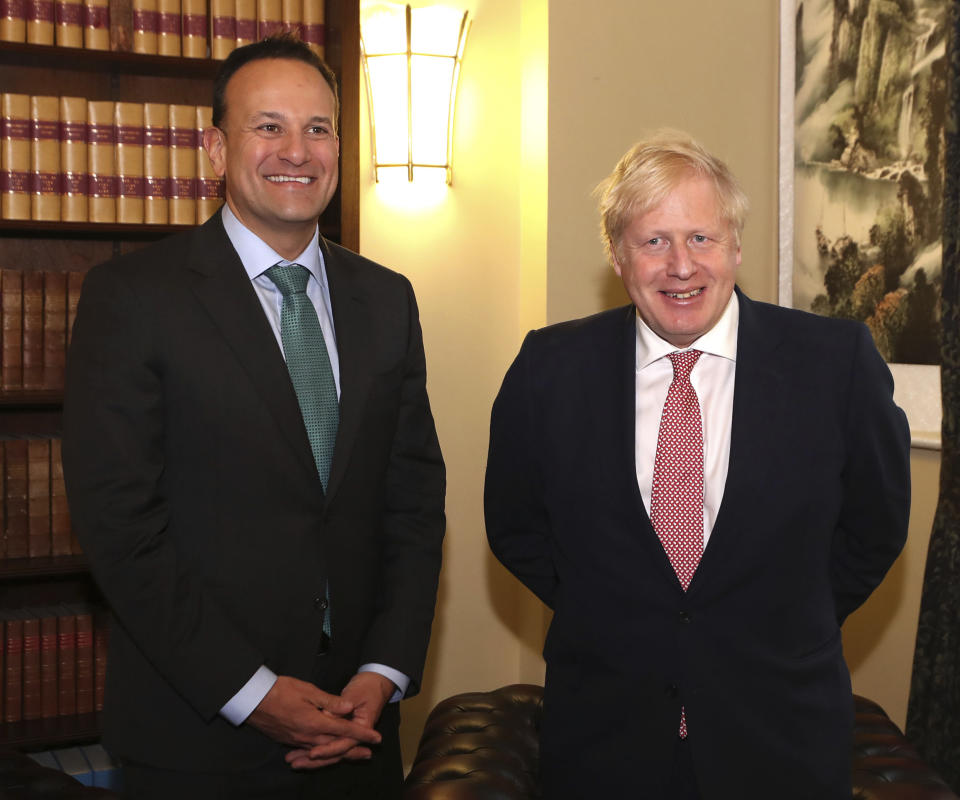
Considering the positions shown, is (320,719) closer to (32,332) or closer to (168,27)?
(32,332)

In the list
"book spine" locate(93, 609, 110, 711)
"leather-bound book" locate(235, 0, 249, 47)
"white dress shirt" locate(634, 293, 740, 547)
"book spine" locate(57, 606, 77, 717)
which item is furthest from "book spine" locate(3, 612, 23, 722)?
"white dress shirt" locate(634, 293, 740, 547)

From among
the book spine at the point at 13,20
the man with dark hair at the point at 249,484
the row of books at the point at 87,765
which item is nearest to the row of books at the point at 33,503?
the row of books at the point at 87,765

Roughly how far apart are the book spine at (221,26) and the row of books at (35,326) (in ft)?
2.68

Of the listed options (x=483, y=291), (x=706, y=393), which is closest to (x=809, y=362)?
(x=706, y=393)

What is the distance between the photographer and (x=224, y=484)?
180cm

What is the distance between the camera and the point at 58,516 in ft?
10.3

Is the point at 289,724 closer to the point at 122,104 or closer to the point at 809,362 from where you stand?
the point at 809,362

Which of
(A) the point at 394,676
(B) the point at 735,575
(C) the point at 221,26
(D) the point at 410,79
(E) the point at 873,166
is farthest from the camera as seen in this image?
(D) the point at 410,79

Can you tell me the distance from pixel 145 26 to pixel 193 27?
0.14 meters

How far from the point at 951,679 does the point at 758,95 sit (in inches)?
79.5

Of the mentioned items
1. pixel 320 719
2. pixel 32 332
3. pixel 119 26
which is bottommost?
pixel 320 719

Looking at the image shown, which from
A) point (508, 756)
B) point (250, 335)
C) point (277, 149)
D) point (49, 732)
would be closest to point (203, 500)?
point (250, 335)

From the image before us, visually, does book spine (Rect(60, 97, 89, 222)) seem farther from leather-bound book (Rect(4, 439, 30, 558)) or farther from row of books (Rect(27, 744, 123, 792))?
row of books (Rect(27, 744, 123, 792))

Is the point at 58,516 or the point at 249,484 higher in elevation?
the point at 249,484
